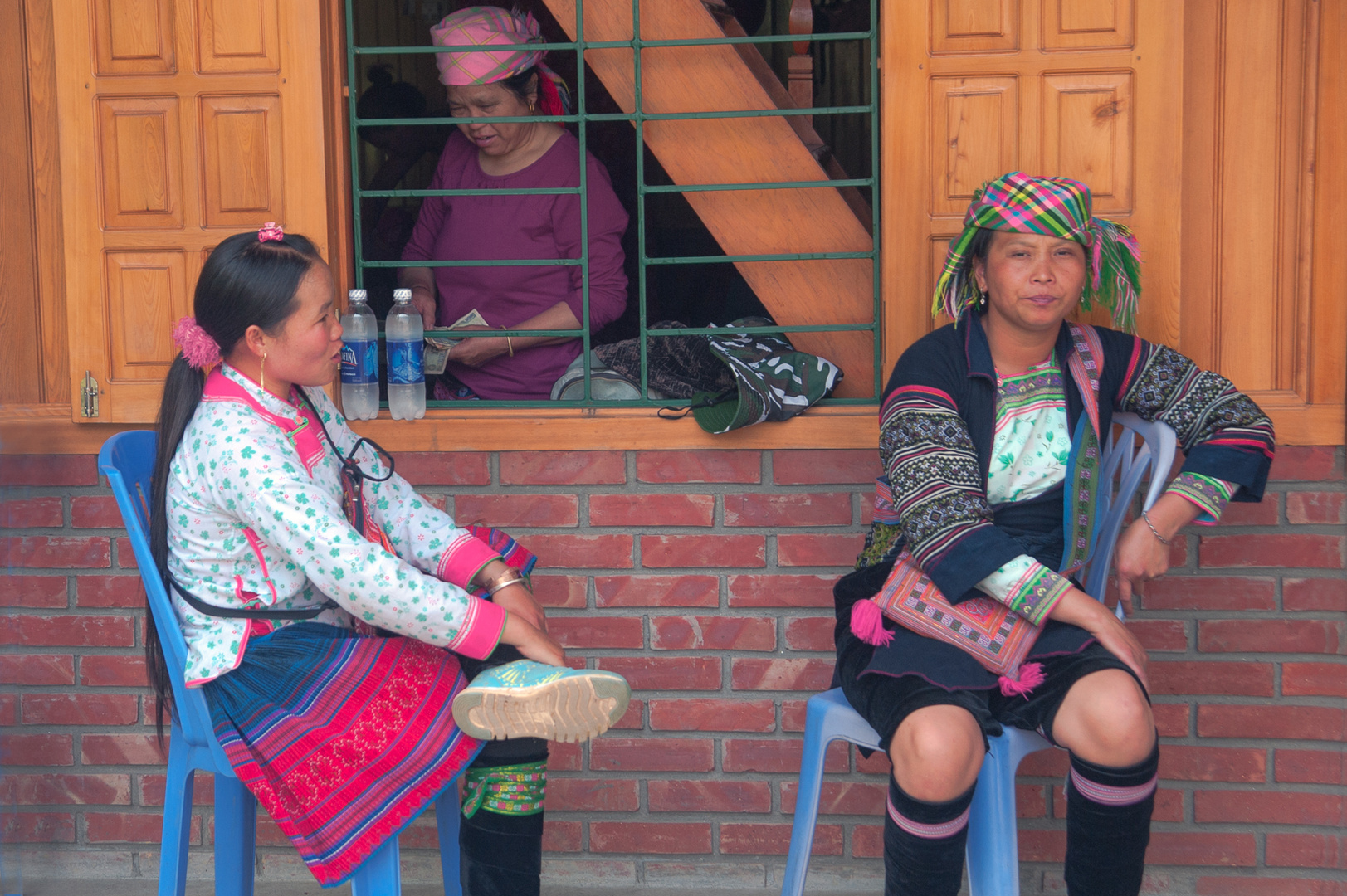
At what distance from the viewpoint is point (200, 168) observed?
271 centimetres

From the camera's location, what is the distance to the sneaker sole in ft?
A: 6.09

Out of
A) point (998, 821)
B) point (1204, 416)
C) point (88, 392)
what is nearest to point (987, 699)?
point (998, 821)

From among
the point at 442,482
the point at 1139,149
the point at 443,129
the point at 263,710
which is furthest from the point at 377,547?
the point at 443,129

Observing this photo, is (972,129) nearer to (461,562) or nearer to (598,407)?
(598,407)

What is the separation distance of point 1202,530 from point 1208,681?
0.36 m

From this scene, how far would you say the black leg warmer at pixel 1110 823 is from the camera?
1979mm

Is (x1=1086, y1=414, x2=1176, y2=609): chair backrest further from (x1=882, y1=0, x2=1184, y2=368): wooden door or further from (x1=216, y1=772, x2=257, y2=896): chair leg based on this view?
(x1=216, y1=772, x2=257, y2=896): chair leg

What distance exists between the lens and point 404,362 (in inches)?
107

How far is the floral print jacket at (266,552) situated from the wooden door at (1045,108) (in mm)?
1415

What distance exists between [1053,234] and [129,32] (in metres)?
2.14

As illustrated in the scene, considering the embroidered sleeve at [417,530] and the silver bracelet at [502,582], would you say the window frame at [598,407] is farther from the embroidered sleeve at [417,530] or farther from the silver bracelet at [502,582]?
the silver bracelet at [502,582]

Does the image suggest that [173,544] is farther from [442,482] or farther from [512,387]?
[512,387]

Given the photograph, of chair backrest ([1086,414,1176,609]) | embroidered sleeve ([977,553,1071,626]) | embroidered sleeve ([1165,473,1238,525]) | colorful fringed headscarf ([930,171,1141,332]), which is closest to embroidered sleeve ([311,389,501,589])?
embroidered sleeve ([977,553,1071,626])

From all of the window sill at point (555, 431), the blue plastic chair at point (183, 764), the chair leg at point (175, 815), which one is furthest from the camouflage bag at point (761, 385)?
the chair leg at point (175, 815)
